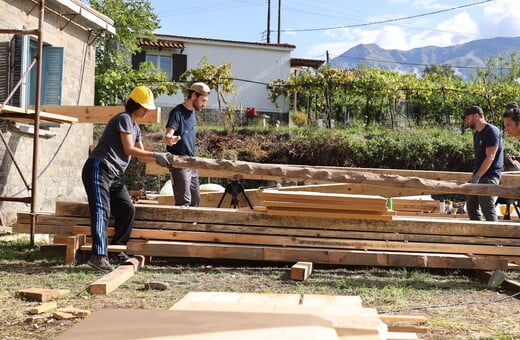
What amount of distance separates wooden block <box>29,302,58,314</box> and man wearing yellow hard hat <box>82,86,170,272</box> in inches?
55.6

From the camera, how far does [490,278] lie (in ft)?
19.6

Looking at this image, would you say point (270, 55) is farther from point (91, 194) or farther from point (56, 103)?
point (91, 194)

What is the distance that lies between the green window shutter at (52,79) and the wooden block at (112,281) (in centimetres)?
777

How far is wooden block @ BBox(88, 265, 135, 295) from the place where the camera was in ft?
16.5

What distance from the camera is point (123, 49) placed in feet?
88.7

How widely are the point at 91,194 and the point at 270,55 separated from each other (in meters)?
26.7

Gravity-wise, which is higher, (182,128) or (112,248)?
(182,128)

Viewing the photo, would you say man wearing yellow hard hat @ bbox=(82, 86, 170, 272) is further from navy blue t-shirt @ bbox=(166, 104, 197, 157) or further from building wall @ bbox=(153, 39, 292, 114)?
building wall @ bbox=(153, 39, 292, 114)

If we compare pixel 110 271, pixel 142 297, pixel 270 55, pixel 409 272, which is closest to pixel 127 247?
pixel 110 271

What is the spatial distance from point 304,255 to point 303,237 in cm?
24

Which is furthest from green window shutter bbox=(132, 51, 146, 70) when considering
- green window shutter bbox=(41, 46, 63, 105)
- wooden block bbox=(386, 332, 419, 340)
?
wooden block bbox=(386, 332, 419, 340)

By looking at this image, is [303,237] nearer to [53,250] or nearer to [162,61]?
[53,250]

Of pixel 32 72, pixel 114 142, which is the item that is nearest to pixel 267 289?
pixel 114 142

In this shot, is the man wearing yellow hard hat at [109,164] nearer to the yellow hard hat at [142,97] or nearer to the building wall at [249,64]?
the yellow hard hat at [142,97]
